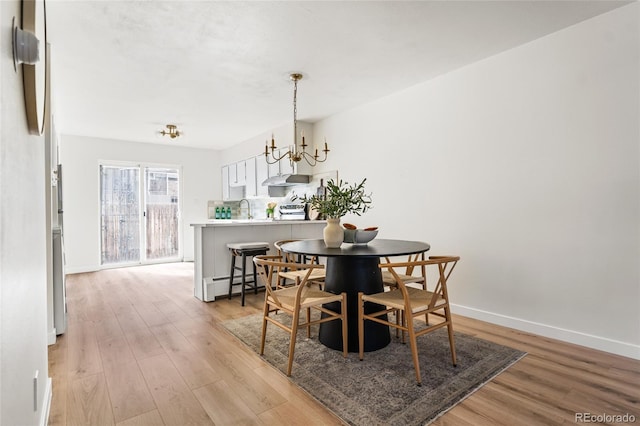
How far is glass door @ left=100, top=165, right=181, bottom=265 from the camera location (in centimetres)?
652

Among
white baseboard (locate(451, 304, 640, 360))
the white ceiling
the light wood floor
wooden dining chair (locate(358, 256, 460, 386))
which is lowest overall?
the light wood floor

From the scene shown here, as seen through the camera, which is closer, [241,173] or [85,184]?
[85,184]

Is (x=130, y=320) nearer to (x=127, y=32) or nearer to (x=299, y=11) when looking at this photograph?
(x=127, y=32)

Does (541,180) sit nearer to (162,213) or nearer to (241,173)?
(241,173)

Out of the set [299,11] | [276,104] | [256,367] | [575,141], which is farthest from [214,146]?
[575,141]

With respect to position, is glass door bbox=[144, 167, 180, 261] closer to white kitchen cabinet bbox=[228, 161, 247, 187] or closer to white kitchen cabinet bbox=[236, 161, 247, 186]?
white kitchen cabinet bbox=[228, 161, 247, 187]

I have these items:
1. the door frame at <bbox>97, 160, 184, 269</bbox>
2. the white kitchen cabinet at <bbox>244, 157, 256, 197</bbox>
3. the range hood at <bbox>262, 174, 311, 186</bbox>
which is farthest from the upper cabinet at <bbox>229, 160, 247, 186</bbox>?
the range hood at <bbox>262, 174, 311, 186</bbox>

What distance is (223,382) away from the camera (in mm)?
2104

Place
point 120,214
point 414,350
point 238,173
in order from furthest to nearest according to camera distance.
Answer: point 238,173 < point 120,214 < point 414,350

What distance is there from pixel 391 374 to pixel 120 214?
6.39m

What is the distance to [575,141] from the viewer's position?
2641mm

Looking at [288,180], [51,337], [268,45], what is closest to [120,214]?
[288,180]

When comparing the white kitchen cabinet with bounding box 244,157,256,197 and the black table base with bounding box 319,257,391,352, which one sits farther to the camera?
the white kitchen cabinet with bounding box 244,157,256,197

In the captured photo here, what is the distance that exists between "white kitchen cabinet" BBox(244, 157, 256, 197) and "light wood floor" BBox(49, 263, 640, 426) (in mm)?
3389
